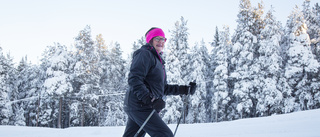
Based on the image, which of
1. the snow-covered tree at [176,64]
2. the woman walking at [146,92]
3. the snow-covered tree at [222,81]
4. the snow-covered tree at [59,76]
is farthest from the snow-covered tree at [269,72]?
the woman walking at [146,92]

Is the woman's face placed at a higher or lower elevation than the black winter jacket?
higher

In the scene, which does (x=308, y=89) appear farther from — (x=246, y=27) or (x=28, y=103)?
(x=28, y=103)

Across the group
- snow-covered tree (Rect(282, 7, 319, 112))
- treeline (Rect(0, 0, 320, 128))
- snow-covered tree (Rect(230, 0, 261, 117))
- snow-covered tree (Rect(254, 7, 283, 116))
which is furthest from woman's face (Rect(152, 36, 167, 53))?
snow-covered tree (Rect(282, 7, 319, 112))

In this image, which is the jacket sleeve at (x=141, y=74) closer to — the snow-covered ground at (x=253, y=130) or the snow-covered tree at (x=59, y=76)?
the snow-covered ground at (x=253, y=130)

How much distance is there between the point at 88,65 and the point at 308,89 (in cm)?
2148

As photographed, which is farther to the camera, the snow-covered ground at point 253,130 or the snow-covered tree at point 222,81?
the snow-covered tree at point 222,81

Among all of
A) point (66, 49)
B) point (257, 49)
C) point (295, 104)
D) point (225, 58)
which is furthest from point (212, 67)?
point (66, 49)

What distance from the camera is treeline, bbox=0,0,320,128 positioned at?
69.9 feet

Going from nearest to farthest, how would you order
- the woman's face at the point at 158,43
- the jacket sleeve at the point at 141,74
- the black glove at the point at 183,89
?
1. the jacket sleeve at the point at 141,74
2. the woman's face at the point at 158,43
3. the black glove at the point at 183,89

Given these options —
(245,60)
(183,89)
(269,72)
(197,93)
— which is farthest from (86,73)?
(183,89)

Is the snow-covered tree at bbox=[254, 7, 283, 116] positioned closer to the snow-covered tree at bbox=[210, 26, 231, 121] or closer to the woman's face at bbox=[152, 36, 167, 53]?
the snow-covered tree at bbox=[210, 26, 231, 121]

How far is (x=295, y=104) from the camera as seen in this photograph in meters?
21.0

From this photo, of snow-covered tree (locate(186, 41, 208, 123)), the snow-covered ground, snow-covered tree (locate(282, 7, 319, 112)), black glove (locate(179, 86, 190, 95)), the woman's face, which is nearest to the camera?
the woman's face

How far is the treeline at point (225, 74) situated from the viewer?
21.3 meters
